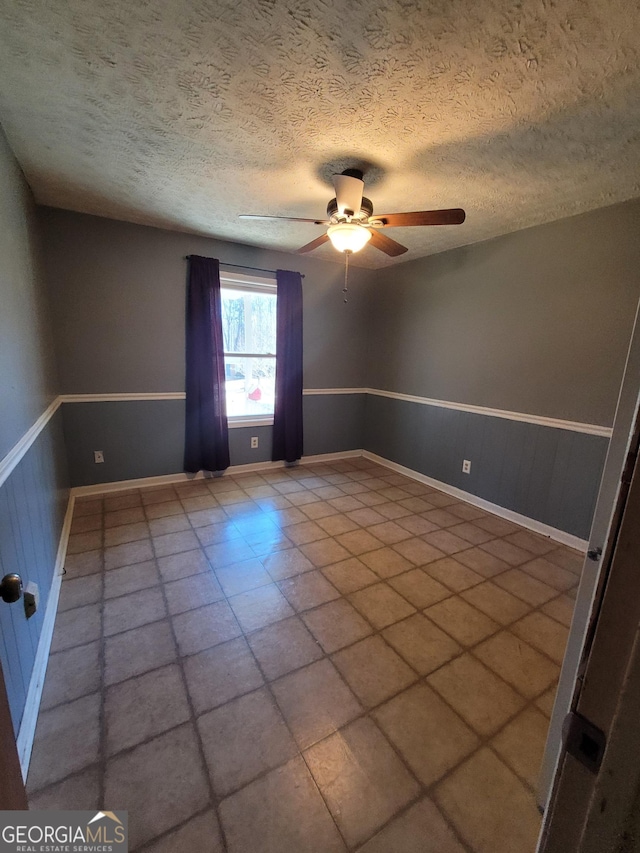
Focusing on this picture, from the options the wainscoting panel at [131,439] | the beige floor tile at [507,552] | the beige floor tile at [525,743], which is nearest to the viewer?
the beige floor tile at [525,743]

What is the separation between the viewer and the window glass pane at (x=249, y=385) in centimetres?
375

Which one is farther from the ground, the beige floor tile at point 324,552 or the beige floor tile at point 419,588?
the beige floor tile at point 324,552

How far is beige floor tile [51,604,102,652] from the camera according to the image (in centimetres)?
163

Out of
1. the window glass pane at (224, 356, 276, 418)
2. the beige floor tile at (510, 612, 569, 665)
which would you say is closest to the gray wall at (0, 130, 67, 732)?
the window glass pane at (224, 356, 276, 418)

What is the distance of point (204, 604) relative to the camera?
191cm

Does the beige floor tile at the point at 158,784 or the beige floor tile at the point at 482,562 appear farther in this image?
the beige floor tile at the point at 482,562

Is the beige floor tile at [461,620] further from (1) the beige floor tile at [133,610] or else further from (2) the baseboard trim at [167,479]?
(2) the baseboard trim at [167,479]

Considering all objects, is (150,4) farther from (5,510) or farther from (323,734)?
(323,734)

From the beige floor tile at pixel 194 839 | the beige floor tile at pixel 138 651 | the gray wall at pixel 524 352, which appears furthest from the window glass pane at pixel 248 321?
the beige floor tile at pixel 194 839

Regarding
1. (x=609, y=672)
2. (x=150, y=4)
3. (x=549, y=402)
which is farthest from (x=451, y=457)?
(x=150, y=4)

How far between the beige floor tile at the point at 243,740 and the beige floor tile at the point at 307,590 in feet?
1.78

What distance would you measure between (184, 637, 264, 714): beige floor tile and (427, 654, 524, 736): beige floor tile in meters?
0.79

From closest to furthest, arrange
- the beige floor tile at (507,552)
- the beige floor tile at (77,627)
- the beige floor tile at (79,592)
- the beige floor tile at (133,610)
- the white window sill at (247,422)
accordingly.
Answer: the beige floor tile at (77,627), the beige floor tile at (133,610), the beige floor tile at (79,592), the beige floor tile at (507,552), the white window sill at (247,422)

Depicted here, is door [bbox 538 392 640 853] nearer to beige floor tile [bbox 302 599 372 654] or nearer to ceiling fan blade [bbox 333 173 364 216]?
beige floor tile [bbox 302 599 372 654]
